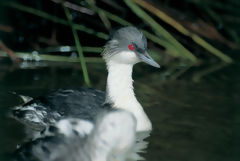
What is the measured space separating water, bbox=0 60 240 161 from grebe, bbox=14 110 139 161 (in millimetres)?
454

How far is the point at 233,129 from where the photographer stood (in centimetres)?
663

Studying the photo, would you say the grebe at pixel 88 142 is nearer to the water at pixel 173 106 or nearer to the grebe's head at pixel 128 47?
the water at pixel 173 106

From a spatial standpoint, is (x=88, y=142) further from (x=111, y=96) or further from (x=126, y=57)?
(x=126, y=57)

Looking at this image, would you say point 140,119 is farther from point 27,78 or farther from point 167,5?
point 167,5

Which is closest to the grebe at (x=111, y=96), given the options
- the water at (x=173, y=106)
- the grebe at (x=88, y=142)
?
the water at (x=173, y=106)

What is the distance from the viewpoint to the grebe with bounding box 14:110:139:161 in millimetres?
4770

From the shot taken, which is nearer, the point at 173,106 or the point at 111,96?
the point at 111,96

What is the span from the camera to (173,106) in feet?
→ 24.4

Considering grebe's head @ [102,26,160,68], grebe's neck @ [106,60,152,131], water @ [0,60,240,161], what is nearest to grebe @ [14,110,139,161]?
water @ [0,60,240,161]

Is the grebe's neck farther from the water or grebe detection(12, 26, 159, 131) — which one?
the water

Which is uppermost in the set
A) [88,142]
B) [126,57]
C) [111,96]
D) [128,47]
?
[128,47]

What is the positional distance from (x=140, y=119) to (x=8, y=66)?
11.0 feet

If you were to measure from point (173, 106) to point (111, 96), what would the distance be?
3.72 ft

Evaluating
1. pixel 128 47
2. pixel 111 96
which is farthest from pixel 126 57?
pixel 111 96
